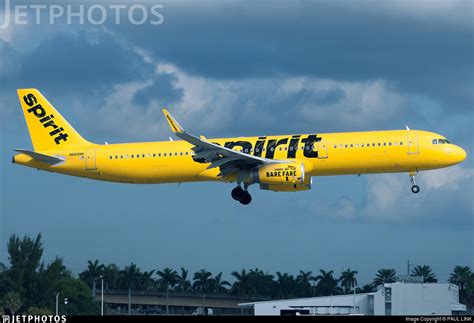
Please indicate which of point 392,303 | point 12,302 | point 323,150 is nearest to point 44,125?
point 323,150

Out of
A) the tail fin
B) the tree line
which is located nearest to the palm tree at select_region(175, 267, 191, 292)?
the tree line

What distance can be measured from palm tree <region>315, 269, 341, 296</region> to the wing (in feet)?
260

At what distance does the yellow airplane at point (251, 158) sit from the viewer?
70062mm

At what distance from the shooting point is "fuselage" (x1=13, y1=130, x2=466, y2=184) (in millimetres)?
70062

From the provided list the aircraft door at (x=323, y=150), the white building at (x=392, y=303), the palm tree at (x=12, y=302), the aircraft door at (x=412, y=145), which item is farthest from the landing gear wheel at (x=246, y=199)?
the palm tree at (x=12, y=302)

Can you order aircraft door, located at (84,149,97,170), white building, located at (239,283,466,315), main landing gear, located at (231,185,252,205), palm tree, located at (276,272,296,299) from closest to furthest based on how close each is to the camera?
main landing gear, located at (231,185,252,205), aircraft door, located at (84,149,97,170), white building, located at (239,283,466,315), palm tree, located at (276,272,296,299)

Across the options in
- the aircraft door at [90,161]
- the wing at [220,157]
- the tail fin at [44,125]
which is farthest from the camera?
the tail fin at [44,125]

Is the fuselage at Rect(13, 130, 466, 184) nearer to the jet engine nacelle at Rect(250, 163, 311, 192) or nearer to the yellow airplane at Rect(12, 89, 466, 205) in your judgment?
the yellow airplane at Rect(12, 89, 466, 205)

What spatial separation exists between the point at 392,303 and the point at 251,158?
20433 millimetres

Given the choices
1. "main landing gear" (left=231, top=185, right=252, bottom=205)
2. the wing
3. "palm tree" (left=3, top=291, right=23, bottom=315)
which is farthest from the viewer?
"palm tree" (left=3, top=291, right=23, bottom=315)

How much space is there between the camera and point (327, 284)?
15788 cm

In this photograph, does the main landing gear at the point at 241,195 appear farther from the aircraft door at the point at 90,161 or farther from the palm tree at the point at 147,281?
the palm tree at the point at 147,281

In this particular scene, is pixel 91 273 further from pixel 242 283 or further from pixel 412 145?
pixel 412 145

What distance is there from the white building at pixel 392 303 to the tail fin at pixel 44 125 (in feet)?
64.2
